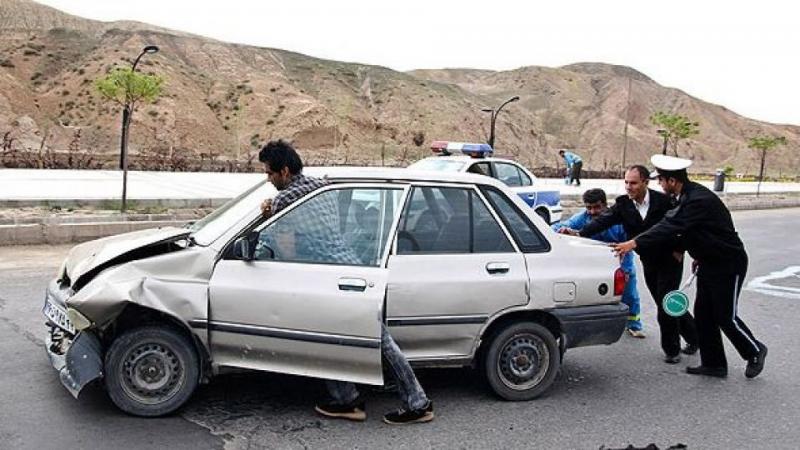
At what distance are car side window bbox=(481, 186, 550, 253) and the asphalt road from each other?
109cm

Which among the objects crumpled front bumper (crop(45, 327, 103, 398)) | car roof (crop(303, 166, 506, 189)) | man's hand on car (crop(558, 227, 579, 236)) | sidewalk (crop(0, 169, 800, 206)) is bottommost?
sidewalk (crop(0, 169, 800, 206))

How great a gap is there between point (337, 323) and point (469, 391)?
141cm

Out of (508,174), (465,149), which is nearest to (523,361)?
(508,174)

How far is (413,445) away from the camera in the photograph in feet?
13.7

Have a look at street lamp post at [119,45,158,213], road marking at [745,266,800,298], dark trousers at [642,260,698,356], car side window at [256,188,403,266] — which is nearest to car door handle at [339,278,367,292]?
car side window at [256,188,403,266]

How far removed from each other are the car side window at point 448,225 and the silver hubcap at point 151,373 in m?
1.62

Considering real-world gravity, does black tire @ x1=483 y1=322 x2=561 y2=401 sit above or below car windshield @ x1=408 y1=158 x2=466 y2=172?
below

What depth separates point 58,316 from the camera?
455 centimetres

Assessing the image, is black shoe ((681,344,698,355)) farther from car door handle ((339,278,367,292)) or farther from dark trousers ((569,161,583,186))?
dark trousers ((569,161,583,186))

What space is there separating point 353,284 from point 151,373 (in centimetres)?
135

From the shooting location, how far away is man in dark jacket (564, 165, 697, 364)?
20.1ft

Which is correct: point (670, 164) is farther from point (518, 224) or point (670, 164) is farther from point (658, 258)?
point (518, 224)

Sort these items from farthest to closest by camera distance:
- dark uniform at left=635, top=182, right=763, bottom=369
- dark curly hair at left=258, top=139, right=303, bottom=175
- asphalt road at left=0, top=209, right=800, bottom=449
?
dark uniform at left=635, top=182, right=763, bottom=369
dark curly hair at left=258, top=139, right=303, bottom=175
asphalt road at left=0, top=209, right=800, bottom=449

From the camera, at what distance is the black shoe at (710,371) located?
577 centimetres
